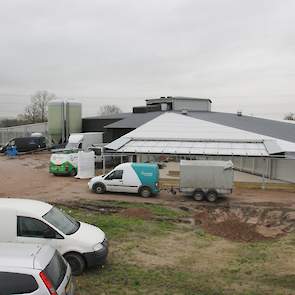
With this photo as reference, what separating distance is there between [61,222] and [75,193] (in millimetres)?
13533

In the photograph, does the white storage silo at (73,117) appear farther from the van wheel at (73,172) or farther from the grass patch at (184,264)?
the grass patch at (184,264)

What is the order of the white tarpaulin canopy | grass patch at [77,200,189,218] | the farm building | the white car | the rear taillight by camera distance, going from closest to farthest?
the white car
the rear taillight
grass patch at [77,200,189,218]
the farm building
the white tarpaulin canopy

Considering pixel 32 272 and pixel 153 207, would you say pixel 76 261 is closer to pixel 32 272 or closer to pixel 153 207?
pixel 32 272

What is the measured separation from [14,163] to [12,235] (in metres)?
31.1

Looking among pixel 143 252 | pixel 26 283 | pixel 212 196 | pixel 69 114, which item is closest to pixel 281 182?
pixel 212 196

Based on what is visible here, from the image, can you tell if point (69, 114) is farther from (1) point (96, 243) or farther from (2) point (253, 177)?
(1) point (96, 243)

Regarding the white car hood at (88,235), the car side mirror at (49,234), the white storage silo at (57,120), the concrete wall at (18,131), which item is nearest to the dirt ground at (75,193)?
the white car hood at (88,235)

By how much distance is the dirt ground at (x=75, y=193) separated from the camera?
71.2ft

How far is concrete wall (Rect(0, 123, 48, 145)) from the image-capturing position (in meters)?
57.3

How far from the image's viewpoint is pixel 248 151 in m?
27.0

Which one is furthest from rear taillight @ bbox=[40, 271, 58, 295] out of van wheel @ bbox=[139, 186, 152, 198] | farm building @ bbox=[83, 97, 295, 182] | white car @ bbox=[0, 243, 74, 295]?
farm building @ bbox=[83, 97, 295, 182]

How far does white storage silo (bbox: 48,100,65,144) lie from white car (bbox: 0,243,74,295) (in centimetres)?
4588

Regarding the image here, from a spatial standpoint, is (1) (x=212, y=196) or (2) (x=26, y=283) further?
(1) (x=212, y=196)

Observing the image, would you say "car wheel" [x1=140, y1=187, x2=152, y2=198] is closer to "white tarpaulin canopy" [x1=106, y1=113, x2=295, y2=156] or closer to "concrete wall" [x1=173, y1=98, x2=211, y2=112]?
"white tarpaulin canopy" [x1=106, y1=113, x2=295, y2=156]
